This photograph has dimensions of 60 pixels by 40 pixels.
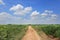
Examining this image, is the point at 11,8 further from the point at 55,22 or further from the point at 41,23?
the point at 55,22

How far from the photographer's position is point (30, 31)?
5.52 metres

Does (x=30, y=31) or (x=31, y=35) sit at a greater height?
(x=30, y=31)

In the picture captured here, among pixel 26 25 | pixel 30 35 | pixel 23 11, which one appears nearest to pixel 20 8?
A: pixel 23 11

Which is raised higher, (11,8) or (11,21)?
(11,8)

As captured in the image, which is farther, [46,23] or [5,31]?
[46,23]

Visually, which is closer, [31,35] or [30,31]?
[31,35]

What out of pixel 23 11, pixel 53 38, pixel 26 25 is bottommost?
pixel 53 38

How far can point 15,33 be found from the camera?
492 cm

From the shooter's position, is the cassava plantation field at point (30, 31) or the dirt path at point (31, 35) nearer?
the cassava plantation field at point (30, 31)

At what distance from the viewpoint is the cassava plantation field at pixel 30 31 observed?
4785 mm

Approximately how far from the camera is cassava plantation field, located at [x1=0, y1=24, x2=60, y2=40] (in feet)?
15.7

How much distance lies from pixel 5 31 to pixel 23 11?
0.67m

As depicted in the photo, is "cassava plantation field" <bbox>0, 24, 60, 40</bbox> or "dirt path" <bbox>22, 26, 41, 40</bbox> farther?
"dirt path" <bbox>22, 26, 41, 40</bbox>

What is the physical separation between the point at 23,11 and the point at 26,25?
14.3 inches
